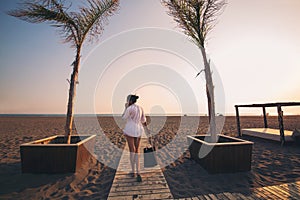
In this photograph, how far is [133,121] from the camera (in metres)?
3.79

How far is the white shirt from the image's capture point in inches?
Result: 147

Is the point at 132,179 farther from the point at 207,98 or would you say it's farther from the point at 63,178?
the point at 207,98

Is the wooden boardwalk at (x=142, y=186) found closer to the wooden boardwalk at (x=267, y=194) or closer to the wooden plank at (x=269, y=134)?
the wooden boardwalk at (x=267, y=194)

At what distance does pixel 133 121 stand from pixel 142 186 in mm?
1341

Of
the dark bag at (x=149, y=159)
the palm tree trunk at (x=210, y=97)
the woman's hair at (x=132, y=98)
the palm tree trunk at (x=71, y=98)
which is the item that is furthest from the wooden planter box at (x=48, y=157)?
the palm tree trunk at (x=210, y=97)

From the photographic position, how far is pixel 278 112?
7.11 metres

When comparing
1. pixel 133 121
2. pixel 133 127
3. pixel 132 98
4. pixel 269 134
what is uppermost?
pixel 132 98

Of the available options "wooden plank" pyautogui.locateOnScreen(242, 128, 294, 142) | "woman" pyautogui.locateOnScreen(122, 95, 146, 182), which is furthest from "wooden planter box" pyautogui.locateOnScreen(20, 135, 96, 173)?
"wooden plank" pyautogui.locateOnScreen(242, 128, 294, 142)

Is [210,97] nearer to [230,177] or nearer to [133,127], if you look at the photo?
[230,177]

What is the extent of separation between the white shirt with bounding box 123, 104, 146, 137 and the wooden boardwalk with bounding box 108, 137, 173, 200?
1.02 metres

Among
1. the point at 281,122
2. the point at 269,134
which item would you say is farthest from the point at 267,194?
the point at 269,134

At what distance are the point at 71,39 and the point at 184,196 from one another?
5099mm

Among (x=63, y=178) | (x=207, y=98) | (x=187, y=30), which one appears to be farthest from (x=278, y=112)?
(x=63, y=178)

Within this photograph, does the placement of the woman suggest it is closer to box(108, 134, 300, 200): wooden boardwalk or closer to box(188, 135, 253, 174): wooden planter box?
box(108, 134, 300, 200): wooden boardwalk
